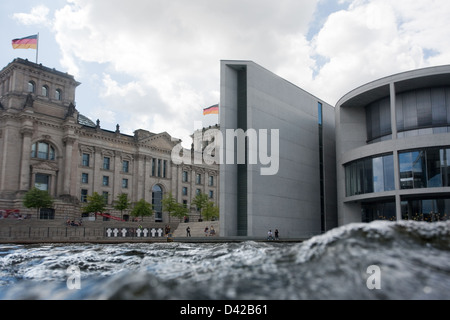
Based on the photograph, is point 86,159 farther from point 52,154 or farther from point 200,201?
point 200,201

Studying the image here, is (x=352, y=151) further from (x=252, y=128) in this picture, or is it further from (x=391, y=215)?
(x=252, y=128)

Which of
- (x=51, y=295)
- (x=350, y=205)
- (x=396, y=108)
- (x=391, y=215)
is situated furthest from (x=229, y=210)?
(x=51, y=295)

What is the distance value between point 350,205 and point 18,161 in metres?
48.9

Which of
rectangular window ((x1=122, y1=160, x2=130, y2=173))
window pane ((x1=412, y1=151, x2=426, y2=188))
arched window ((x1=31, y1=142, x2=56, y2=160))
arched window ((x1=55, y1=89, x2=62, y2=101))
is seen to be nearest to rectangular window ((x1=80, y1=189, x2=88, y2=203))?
arched window ((x1=31, y1=142, x2=56, y2=160))

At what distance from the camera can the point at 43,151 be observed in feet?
213

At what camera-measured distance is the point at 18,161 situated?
61062mm

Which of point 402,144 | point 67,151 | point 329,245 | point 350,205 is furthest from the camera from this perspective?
point 67,151

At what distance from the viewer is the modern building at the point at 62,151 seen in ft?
200

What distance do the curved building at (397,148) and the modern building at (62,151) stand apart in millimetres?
41878

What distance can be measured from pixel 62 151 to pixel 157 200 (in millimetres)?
22557

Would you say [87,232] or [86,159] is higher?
[86,159]

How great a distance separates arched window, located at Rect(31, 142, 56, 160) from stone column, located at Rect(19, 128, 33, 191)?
1.78m

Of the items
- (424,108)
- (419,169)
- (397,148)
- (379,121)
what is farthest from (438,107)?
(419,169)

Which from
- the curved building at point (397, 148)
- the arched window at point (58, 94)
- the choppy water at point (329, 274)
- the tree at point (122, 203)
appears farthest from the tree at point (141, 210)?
the choppy water at point (329, 274)
